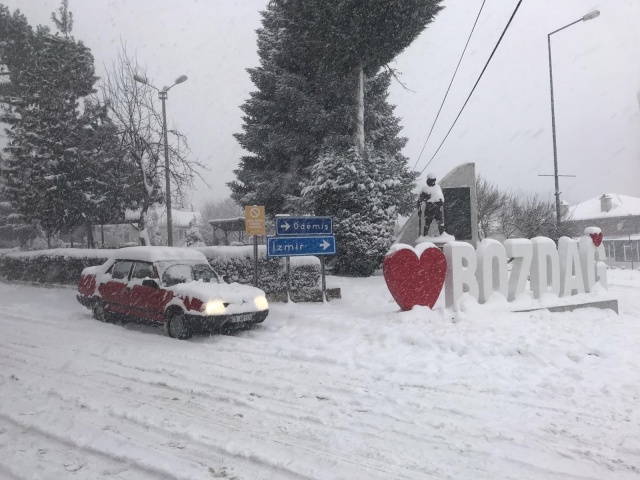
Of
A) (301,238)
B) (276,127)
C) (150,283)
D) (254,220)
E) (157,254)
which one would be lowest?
(150,283)

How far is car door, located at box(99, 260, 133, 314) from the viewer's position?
29.8 ft

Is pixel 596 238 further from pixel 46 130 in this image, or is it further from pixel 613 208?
pixel 613 208

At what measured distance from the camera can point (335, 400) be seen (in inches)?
190

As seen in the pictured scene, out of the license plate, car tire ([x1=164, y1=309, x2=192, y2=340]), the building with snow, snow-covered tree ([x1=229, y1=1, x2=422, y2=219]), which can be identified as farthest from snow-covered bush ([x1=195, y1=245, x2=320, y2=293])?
the building with snow

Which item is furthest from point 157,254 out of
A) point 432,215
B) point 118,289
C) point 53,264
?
point 53,264

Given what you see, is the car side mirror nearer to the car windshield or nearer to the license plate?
the car windshield

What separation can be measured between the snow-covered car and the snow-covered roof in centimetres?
5350

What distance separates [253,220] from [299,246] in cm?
129

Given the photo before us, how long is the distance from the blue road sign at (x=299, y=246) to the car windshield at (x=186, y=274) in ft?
4.92

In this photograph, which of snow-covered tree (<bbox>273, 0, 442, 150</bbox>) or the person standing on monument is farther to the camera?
snow-covered tree (<bbox>273, 0, 442, 150</bbox>)

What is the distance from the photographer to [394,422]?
4.23 m

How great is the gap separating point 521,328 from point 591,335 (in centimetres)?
125

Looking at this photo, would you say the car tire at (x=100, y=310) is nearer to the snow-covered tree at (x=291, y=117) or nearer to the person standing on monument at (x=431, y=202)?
the person standing on monument at (x=431, y=202)

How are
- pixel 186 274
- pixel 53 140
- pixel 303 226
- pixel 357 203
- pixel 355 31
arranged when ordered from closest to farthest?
pixel 186 274 → pixel 303 226 → pixel 357 203 → pixel 355 31 → pixel 53 140
